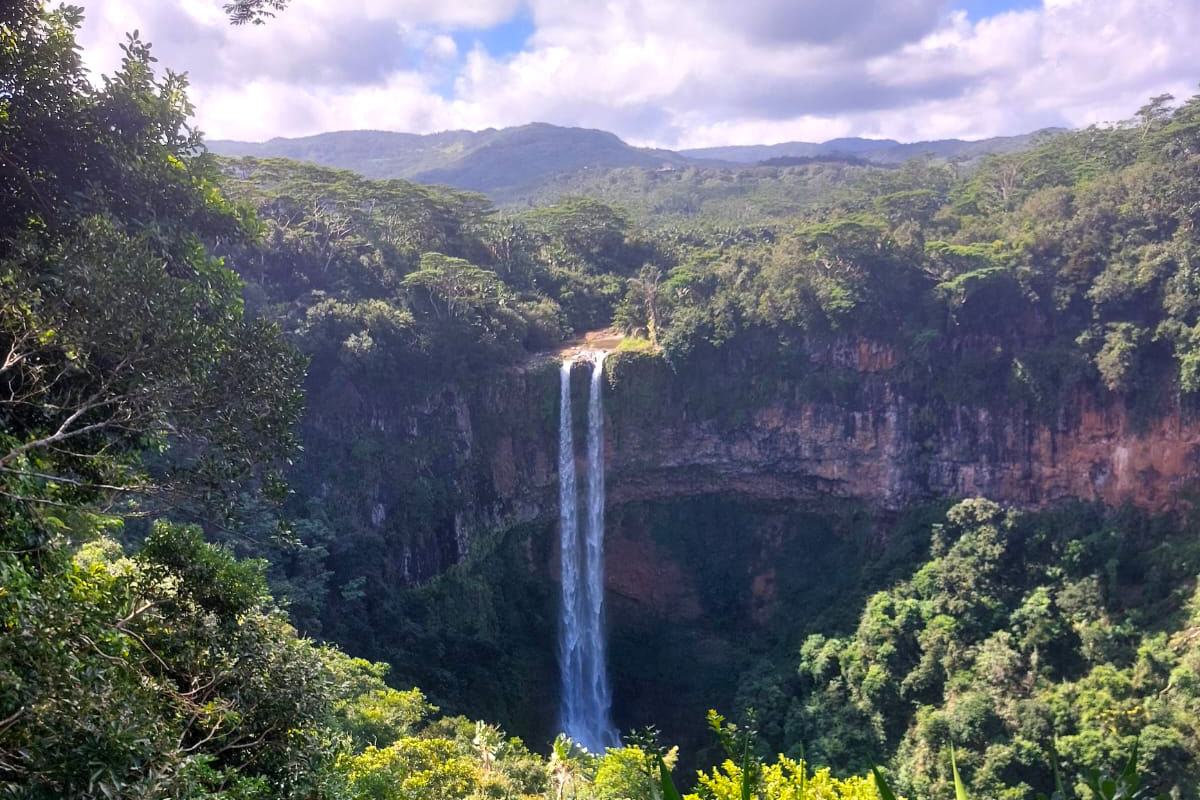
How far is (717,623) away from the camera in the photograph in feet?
83.3

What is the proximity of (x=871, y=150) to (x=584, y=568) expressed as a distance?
134m

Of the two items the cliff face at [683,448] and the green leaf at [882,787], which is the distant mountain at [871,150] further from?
the green leaf at [882,787]

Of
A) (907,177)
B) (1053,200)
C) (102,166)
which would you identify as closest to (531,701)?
(102,166)

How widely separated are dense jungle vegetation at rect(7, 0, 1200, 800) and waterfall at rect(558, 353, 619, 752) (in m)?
2.00

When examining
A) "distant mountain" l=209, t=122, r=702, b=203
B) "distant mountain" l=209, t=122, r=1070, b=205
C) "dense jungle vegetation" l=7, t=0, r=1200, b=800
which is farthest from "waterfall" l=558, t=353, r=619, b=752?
"distant mountain" l=209, t=122, r=702, b=203

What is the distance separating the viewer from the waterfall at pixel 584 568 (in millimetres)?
24000

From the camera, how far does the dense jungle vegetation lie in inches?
188

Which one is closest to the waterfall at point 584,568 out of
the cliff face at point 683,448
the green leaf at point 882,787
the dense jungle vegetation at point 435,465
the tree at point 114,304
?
the cliff face at point 683,448

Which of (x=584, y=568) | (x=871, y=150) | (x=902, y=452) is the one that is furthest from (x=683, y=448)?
(x=871, y=150)

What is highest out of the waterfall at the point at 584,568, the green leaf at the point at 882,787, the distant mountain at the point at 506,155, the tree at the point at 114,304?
the distant mountain at the point at 506,155

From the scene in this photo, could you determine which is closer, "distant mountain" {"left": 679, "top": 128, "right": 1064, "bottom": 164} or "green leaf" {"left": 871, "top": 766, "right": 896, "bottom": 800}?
"green leaf" {"left": 871, "top": 766, "right": 896, "bottom": 800}

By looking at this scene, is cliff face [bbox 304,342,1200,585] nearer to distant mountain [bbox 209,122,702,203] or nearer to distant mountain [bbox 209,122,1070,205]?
distant mountain [bbox 209,122,1070,205]

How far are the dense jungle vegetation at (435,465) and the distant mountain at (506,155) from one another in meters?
54.6

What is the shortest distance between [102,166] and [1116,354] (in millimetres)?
21105
